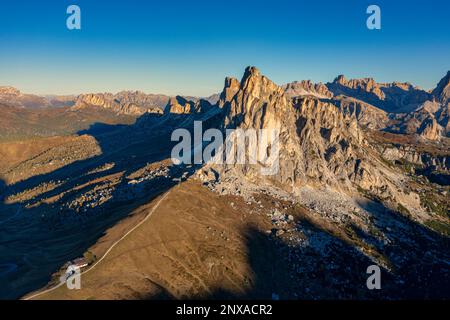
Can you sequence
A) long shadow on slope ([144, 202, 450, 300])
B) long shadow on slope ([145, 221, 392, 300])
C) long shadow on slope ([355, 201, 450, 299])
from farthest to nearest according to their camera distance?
long shadow on slope ([355, 201, 450, 299]) < long shadow on slope ([144, 202, 450, 300]) < long shadow on slope ([145, 221, 392, 300])

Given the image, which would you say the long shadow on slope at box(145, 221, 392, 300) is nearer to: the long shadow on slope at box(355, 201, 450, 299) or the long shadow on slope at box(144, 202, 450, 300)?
the long shadow on slope at box(144, 202, 450, 300)

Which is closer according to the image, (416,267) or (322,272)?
(322,272)

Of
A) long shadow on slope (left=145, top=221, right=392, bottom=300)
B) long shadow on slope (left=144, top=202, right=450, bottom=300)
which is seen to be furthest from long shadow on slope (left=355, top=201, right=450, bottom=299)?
long shadow on slope (left=145, top=221, right=392, bottom=300)

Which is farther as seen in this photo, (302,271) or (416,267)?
(416,267)

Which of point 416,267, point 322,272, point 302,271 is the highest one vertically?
point 302,271

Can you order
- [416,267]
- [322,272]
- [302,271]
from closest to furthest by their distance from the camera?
[302,271] < [322,272] < [416,267]

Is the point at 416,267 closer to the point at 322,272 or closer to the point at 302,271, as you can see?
the point at 322,272

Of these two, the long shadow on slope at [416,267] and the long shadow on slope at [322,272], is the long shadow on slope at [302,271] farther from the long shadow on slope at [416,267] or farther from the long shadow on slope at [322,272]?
the long shadow on slope at [416,267]

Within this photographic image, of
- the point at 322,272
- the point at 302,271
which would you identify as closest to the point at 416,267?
the point at 322,272

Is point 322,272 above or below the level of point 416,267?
above

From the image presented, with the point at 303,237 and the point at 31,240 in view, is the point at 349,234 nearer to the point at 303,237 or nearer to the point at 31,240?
the point at 303,237

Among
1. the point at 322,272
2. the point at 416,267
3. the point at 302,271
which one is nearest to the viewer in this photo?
the point at 302,271

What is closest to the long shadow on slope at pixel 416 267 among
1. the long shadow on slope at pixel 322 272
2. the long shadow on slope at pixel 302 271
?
the long shadow on slope at pixel 322 272
